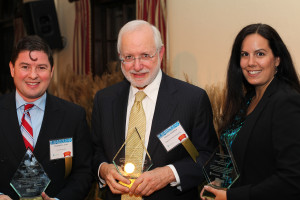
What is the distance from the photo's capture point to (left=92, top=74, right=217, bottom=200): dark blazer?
2.01 m

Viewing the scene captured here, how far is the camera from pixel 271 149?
5.44 ft

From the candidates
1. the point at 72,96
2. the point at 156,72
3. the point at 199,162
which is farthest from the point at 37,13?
the point at 199,162

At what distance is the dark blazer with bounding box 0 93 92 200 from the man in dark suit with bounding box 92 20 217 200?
0.11 m

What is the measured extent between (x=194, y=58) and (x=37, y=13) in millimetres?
3047

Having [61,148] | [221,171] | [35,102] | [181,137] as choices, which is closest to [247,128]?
[221,171]

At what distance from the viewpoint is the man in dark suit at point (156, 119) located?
198cm

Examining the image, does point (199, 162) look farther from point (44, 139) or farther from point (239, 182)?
point (44, 139)

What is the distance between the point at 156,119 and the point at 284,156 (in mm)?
760

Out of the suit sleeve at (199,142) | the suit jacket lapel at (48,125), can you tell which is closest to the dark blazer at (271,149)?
the suit sleeve at (199,142)

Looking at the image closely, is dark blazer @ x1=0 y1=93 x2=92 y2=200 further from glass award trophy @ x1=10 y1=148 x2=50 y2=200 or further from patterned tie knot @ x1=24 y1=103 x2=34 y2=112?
glass award trophy @ x1=10 y1=148 x2=50 y2=200

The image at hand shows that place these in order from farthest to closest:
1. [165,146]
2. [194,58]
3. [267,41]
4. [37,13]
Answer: [37,13] → [194,58] → [165,146] → [267,41]

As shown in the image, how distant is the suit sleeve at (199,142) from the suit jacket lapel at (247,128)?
239 mm

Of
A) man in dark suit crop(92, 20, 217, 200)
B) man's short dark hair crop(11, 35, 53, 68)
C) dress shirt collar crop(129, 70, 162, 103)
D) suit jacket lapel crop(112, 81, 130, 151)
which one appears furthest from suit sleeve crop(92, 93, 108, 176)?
man's short dark hair crop(11, 35, 53, 68)

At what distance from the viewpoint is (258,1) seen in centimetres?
326
